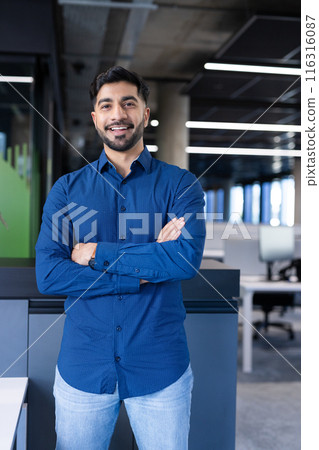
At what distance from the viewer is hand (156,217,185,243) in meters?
1.18

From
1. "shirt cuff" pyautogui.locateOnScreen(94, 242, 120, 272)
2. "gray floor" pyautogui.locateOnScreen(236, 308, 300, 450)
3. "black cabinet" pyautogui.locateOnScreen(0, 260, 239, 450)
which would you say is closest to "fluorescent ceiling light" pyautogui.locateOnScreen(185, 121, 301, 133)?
"gray floor" pyautogui.locateOnScreen(236, 308, 300, 450)

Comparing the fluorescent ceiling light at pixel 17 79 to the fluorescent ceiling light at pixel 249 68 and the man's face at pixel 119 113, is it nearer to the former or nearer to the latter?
the man's face at pixel 119 113

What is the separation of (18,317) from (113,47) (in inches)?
176

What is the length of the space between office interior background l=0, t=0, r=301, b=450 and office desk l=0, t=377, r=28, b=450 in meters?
0.39

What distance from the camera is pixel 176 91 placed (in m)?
7.17

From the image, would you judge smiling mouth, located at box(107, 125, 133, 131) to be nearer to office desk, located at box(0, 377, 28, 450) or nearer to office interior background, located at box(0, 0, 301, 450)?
office interior background, located at box(0, 0, 301, 450)

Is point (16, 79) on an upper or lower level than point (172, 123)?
lower

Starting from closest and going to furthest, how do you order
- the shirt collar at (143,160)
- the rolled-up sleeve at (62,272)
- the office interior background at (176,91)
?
the rolled-up sleeve at (62,272), the shirt collar at (143,160), the office interior background at (176,91)

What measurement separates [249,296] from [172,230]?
2258 mm

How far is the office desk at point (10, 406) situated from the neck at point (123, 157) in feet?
2.23

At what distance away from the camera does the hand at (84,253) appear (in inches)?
45.9

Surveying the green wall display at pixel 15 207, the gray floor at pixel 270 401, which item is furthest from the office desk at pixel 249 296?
the green wall display at pixel 15 207

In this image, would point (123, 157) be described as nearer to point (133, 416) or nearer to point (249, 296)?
point (133, 416)

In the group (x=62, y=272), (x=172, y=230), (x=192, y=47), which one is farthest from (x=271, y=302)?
(x=192, y=47)
